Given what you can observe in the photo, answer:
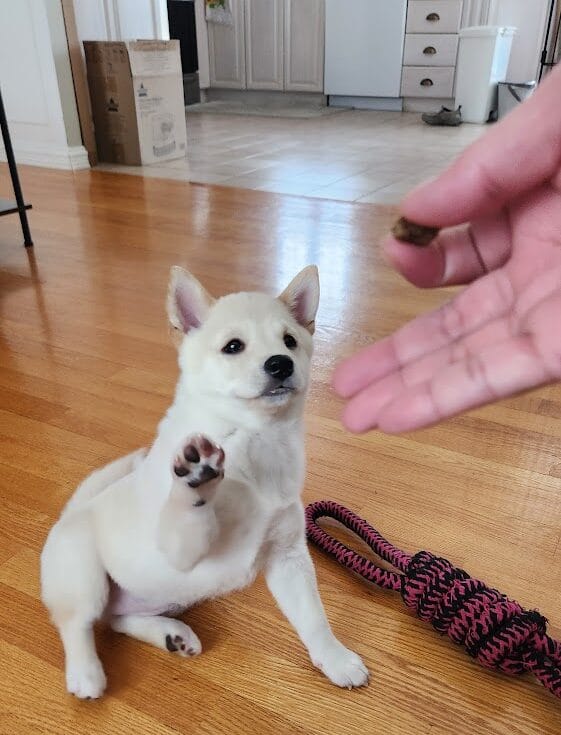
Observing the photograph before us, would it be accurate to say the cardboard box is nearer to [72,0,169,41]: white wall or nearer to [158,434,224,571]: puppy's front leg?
[72,0,169,41]: white wall

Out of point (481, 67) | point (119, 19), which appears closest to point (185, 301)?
point (119, 19)

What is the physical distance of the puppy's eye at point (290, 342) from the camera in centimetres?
87

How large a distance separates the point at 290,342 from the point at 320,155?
3.83 metres

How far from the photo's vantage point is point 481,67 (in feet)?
18.1

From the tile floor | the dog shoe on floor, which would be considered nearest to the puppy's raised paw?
the tile floor

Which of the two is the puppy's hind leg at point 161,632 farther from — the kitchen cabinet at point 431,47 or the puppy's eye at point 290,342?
the kitchen cabinet at point 431,47

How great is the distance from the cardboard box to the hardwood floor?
68.7 inches

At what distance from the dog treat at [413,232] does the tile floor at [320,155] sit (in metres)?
2.75

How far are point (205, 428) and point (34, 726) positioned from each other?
1.43ft

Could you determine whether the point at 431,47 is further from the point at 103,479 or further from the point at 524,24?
the point at 103,479

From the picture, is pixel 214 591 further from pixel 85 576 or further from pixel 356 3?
pixel 356 3

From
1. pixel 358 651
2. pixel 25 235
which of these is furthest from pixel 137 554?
pixel 25 235

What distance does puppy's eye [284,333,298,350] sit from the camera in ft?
2.84

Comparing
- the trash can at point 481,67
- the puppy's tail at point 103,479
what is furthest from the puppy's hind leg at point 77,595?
the trash can at point 481,67
